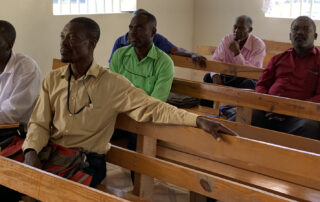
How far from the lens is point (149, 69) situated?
12.8 feet

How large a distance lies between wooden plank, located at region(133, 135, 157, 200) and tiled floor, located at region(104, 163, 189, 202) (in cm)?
94

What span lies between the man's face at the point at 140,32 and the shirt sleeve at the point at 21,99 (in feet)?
2.63

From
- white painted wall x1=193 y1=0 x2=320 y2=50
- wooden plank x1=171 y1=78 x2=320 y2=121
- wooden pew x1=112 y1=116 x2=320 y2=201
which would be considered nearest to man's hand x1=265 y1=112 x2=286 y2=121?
wooden plank x1=171 y1=78 x2=320 y2=121

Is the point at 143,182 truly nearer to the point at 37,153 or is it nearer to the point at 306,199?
the point at 37,153

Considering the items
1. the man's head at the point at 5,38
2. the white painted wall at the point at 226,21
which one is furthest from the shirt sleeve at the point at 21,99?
the white painted wall at the point at 226,21

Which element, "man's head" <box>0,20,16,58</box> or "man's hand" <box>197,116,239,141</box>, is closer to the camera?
"man's hand" <box>197,116,239,141</box>

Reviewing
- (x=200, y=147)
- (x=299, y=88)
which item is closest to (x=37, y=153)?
(x=200, y=147)

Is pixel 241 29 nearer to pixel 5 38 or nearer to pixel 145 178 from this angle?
pixel 5 38

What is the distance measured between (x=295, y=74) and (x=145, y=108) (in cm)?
188

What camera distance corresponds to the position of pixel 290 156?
2.43 metres

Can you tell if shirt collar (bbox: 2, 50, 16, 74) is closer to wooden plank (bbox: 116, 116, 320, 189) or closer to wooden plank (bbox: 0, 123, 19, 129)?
wooden plank (bbox: 0, 123, 19, 129)

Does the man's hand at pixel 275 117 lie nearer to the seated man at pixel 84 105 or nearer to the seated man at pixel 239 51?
the seated man at pixel 239 51

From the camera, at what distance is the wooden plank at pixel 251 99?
3455mm

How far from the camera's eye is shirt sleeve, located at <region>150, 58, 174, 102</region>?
147 inches
